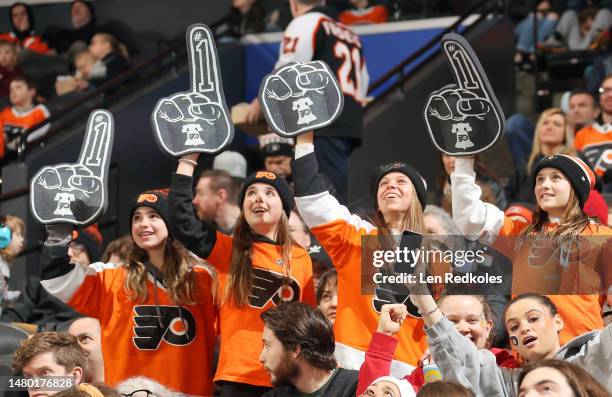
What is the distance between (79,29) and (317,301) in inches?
252

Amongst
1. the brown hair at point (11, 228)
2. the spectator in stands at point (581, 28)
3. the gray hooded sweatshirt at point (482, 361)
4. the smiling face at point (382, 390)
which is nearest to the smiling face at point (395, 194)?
the gray hooded sweatshirt at point (482, 361)

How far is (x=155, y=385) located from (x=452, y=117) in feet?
5.55

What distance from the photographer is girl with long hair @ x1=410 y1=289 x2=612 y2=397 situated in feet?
15.0

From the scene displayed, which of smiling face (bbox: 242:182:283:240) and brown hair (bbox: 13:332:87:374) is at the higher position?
smiling face (bbox: 242:182:283:240)

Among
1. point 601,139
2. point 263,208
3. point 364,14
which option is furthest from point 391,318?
point 364,14

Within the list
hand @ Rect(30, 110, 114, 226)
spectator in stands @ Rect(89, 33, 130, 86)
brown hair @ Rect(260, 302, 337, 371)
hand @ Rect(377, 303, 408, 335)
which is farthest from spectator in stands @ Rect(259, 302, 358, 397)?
spectator in stands @ Rect(89, 33, 130, 86)

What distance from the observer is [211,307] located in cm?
585

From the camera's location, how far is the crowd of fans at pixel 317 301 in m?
4.88

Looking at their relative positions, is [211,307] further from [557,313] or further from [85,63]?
[85,63]

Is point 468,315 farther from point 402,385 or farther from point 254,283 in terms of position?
point 254,283

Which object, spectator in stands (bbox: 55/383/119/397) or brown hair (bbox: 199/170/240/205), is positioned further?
brown hair (bbox: 199/170/240/205)

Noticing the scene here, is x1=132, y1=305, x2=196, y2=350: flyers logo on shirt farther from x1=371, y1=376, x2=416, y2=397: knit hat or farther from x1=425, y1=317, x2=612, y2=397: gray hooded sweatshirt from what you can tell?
x1=425, y1=317, x2=612, y2=397: gray hooded sweatshirt

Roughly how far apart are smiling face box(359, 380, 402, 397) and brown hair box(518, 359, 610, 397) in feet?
1.71

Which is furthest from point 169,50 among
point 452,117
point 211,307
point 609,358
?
point 609,358
